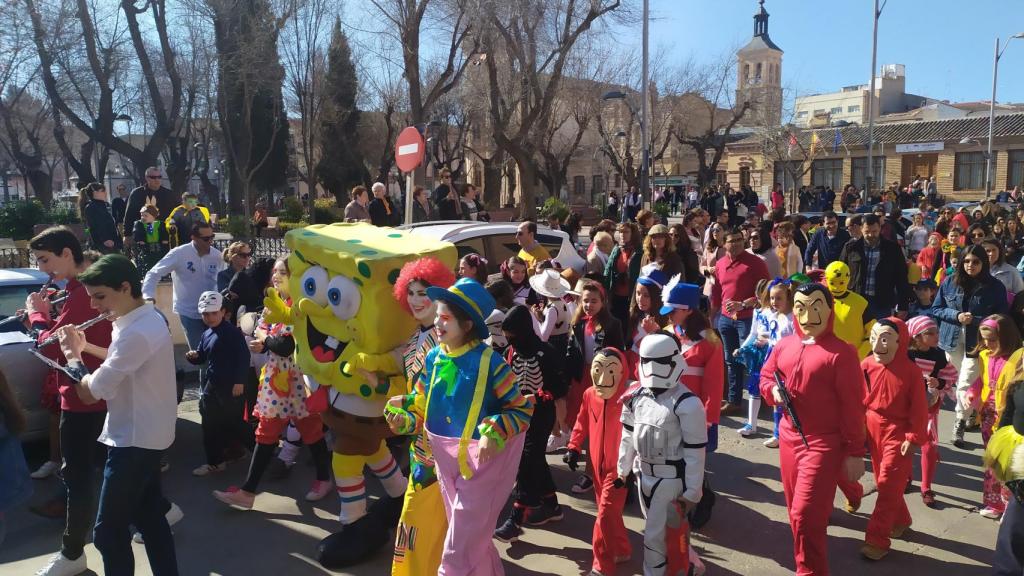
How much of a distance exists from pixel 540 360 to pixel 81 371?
99.0 inches

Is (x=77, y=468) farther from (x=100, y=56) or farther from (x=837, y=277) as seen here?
(x=100, y=56)

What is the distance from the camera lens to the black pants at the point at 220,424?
5.79 meters

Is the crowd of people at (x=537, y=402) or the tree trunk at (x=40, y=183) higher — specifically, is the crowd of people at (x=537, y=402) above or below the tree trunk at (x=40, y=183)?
below

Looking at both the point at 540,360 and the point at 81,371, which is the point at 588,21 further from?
the point at 81,371

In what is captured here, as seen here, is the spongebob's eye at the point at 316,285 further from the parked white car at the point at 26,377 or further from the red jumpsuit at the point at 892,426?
the red jumpsuit at the point at 892,426

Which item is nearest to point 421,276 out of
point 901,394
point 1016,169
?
point 901,394

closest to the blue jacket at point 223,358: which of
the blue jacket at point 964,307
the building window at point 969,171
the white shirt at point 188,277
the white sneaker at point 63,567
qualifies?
the white sneaker at point 63,567

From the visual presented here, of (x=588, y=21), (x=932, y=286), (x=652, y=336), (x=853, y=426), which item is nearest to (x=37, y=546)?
(x=652, y=336)

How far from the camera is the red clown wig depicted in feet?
13.8

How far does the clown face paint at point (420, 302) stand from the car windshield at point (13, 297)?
4.11 metres

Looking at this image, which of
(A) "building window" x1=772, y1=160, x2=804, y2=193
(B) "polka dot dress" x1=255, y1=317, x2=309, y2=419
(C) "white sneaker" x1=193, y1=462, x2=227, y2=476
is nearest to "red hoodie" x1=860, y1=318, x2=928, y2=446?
(B) "polka dot dress" x1=255, y1=317, x2=309, y2=419

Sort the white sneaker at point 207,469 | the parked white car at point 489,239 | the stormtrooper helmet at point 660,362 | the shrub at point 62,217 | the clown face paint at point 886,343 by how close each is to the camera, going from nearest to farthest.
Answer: the stormtrooper helmet at point 660,362 → the clown face paint at point 886,343 → the white sneaker at point 207,469 → the parked white car at point 489,239 → the shrub at point 62,217

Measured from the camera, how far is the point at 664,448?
3.84 metres

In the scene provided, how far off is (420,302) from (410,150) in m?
5.09
